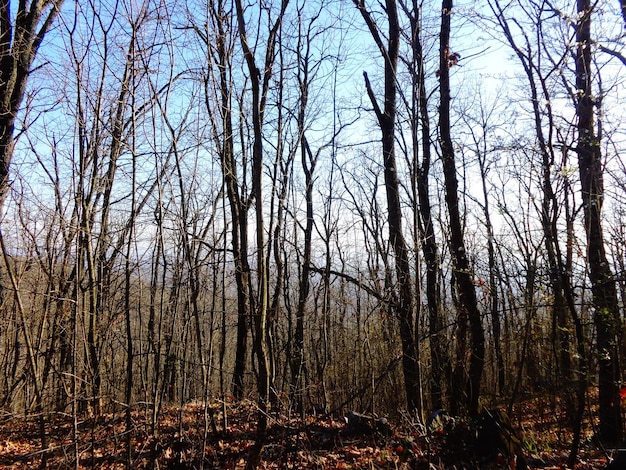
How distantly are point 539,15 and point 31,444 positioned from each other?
9.59 meters

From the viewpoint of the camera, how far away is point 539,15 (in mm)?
5742

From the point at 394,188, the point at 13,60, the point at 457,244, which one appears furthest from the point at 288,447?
the point at 13,60

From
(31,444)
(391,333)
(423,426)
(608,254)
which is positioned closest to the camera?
(423,426)

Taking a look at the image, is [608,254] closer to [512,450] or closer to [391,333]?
[512,450]

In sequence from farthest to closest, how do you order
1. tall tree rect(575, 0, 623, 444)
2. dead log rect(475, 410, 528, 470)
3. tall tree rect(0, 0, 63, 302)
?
tall tree rect(0, 0, 63, 302) → tall tree rect(575, 0, 623, 444) → dead log rect(475, 410, 528, 470)

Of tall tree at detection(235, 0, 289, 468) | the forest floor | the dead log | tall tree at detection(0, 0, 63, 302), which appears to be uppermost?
tall tree at detection(0, 0, 63, 302)

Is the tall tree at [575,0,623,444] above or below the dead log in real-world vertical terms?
above

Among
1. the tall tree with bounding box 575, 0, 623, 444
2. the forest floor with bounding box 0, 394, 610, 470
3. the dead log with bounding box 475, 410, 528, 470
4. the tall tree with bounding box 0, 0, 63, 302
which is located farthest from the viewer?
the tall tree with bounding box 0, 0, 63, 302

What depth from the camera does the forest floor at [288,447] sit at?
483cm

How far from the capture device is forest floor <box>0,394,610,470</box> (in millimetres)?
4828

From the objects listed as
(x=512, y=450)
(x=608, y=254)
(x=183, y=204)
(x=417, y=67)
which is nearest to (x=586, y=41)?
(x=417, y=67)

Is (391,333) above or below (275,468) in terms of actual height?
above

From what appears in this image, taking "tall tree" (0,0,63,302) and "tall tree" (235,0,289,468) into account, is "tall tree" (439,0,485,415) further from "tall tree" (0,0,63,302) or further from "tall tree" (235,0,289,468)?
"tall tree" (0,0,63,302)

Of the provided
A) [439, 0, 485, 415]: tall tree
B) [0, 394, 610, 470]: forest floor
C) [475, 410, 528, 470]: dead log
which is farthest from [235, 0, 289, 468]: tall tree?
[439, 0, 485, 415]: tall tree
